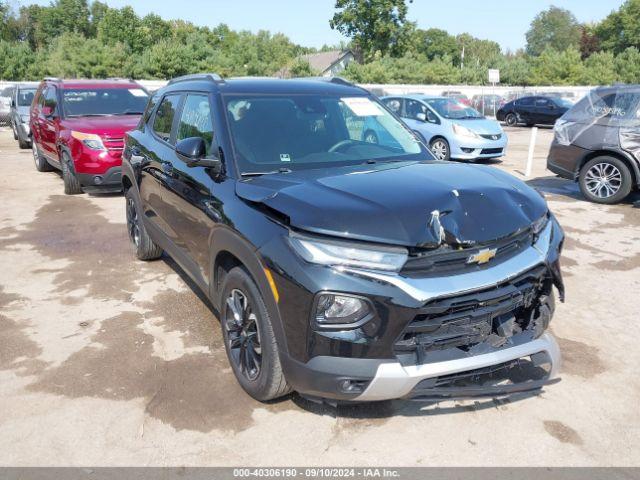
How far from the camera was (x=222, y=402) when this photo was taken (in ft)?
11.2

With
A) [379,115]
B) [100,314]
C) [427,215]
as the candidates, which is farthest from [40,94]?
[427,215]

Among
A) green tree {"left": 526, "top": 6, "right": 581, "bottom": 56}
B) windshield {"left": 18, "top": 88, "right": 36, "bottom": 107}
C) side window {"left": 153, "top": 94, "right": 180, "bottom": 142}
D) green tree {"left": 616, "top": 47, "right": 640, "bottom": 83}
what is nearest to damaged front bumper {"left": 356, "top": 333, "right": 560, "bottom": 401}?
side window {"left": 153, "top": 94, "right": 180, "bottom": 142}

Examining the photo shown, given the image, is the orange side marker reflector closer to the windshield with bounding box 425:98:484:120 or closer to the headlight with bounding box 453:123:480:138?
the headlight with bounding box 453:123:480:138

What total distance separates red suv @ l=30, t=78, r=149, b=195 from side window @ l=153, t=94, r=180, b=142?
12.9 ft

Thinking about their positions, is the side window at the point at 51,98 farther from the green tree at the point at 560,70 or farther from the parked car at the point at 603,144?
the green tree at the point at 560,70

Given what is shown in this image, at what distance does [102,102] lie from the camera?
996cm

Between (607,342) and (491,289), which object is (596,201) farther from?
(491,289)

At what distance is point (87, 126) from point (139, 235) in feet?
13.1

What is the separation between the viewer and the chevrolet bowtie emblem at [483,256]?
2.83 m

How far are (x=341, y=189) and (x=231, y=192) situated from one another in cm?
73

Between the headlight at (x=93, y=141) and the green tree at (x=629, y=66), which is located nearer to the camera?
the headlight at (x=93, y=141)

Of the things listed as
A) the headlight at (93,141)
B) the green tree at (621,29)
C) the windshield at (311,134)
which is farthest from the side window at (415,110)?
the green tree at (621,29)

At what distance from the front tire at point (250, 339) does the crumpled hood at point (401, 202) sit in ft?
1.71

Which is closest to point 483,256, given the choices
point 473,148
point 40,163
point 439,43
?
point 473,148
